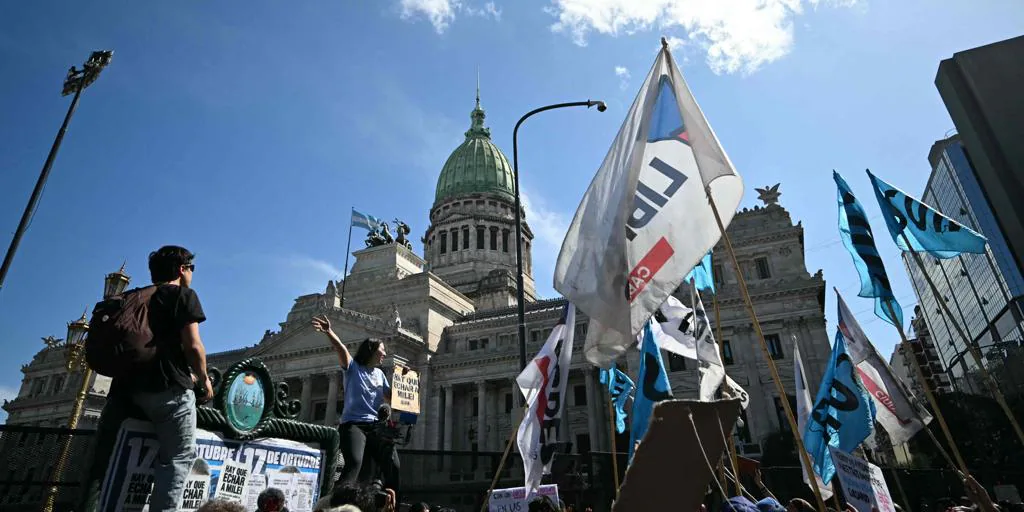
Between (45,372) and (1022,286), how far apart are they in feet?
344

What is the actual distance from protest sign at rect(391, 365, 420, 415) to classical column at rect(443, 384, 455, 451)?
32.8 meters

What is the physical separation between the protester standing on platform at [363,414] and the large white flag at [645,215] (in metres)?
2.50

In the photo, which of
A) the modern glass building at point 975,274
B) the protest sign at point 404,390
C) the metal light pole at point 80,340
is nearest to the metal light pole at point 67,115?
the metal light pole at point 80,340

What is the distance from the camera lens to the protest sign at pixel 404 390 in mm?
10297

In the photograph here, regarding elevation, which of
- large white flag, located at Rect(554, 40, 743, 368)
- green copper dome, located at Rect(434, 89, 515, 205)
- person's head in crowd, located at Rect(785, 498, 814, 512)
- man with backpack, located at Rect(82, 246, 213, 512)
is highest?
green copper dome, located at Rect(434, 89, 515, 205)

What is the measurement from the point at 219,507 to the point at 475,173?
73608 mm

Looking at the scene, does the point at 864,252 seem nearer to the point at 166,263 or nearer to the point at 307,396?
the point at 166,263

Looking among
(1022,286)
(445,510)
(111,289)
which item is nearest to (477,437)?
(111,289)

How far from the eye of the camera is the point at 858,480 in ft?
24.8

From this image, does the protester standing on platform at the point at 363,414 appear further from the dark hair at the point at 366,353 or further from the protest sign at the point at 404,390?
the protest sign at the point at 404,390

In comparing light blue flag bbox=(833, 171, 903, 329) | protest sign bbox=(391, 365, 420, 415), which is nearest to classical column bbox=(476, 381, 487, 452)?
protest sign bbox=(391, 365, 420, 415)

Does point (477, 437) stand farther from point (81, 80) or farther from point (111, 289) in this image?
point (81, 80)

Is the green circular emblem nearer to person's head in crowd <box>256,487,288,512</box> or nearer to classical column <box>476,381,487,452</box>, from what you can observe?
person's head in crowd <box>256,487,288,512</box>

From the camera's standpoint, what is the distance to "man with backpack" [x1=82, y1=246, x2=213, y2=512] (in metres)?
3.73
